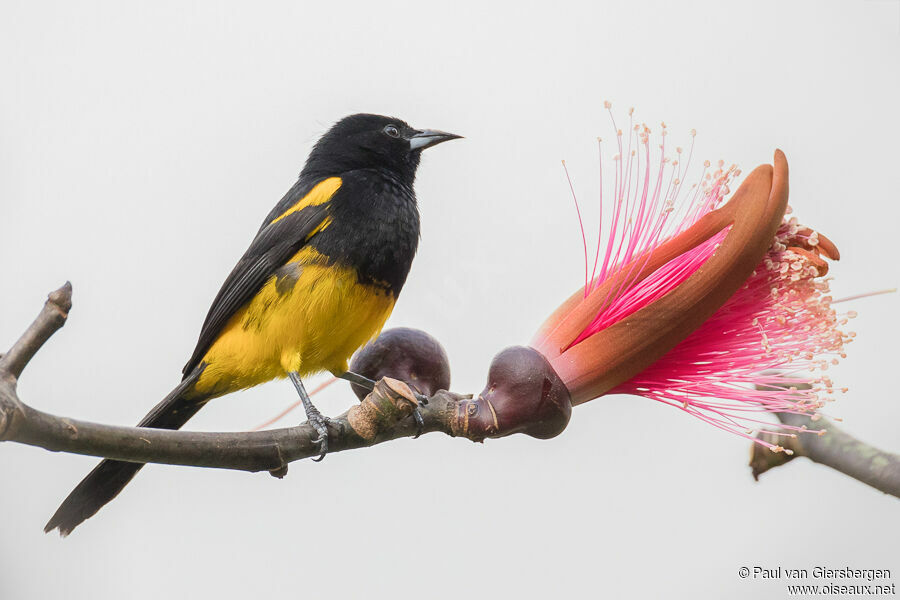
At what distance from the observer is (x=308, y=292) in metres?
2.60

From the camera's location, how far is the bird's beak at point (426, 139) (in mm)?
3002

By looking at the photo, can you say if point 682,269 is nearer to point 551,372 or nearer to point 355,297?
point 551,372

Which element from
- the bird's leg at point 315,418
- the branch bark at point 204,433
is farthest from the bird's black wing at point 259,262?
the branch bark at point 204,433

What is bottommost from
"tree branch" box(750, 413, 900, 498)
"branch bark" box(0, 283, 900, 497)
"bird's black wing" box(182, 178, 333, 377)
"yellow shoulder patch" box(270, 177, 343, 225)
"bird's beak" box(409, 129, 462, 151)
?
"tree branch" box(750, 413, 900, 498)

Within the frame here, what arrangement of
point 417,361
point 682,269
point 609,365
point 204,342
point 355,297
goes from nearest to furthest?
point 609,365, point 682,269, point 417,361, point 355,297, point 204,342

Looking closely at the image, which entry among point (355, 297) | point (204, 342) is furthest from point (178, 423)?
point (355, 297)

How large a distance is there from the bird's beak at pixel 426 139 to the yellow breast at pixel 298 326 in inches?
24.0

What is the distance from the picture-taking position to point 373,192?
2.77m

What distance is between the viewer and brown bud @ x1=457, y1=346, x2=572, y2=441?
1.87m

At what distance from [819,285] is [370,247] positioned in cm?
122

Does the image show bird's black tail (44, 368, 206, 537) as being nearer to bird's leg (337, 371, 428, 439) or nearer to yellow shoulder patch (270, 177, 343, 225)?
bird's leg (337, 371, 428, 439)

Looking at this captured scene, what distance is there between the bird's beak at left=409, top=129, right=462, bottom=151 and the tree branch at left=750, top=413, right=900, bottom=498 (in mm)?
1394

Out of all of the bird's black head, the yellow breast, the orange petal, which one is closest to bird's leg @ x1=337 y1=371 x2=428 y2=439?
the yellow breast

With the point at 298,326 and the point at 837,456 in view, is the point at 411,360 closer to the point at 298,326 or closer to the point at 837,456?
the point at 298,326
